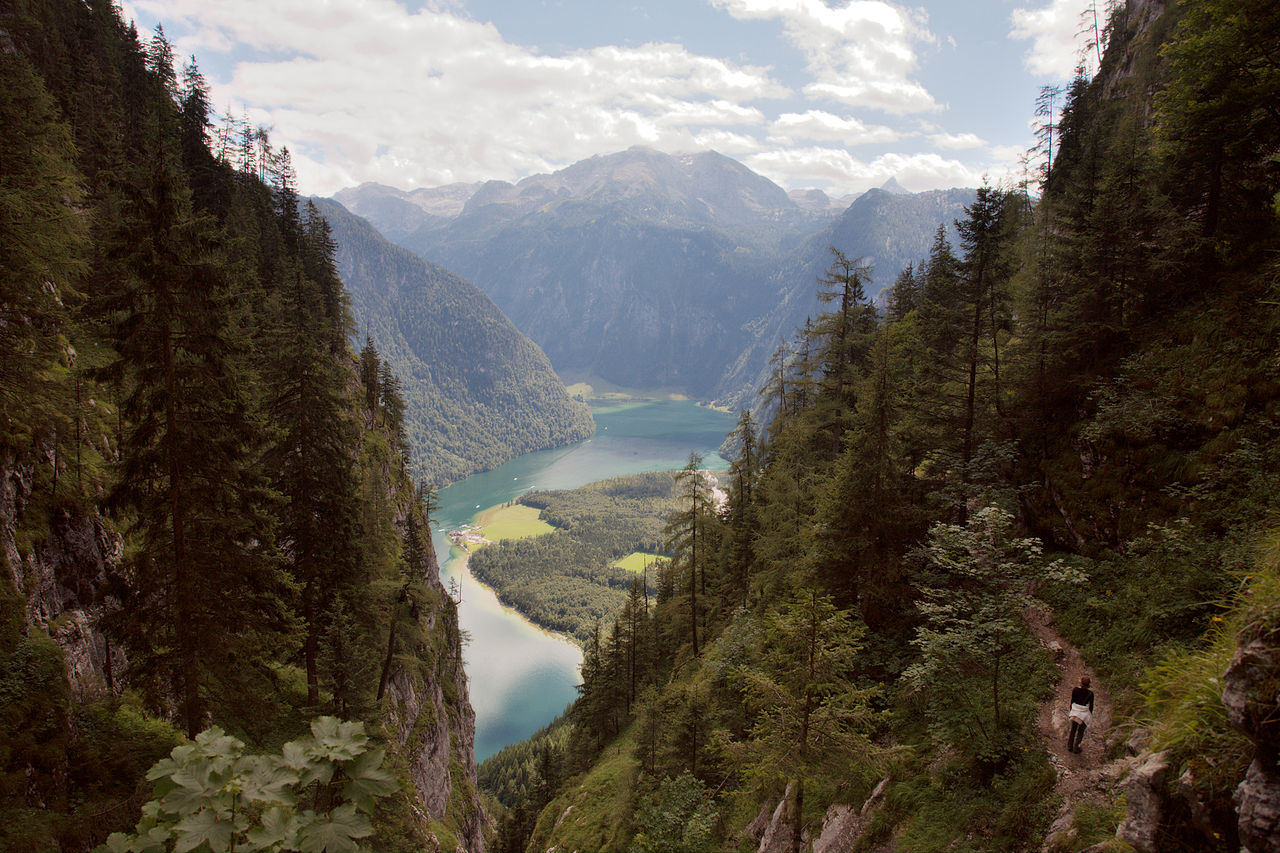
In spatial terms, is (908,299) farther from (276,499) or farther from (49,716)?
(49,716)

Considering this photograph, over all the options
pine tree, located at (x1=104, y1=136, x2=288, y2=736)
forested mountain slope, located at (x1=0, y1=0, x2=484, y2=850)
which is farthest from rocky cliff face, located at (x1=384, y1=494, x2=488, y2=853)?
pine tree, located at (x1=104, y1=136, x2=288, y2=736)

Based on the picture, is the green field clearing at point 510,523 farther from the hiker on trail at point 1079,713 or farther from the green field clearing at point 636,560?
the hiker on trail at point 1079,713

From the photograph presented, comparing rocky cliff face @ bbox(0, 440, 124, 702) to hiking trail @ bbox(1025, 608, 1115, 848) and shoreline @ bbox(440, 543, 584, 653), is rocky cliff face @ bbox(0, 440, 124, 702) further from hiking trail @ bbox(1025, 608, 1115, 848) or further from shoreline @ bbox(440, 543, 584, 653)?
shoreline @ bbox(440, 543, 584, 653)

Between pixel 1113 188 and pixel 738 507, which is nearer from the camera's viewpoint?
pixel 1113 188

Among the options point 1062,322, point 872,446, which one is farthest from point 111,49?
point 1062,322

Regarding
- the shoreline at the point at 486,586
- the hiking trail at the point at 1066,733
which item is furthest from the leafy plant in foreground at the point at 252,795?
the shoreline at the point at 486,586

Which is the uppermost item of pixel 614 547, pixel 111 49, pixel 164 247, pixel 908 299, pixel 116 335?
pixel 111 49

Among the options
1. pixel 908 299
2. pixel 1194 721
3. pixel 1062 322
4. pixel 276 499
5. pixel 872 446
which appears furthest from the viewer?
pixel 908 299
